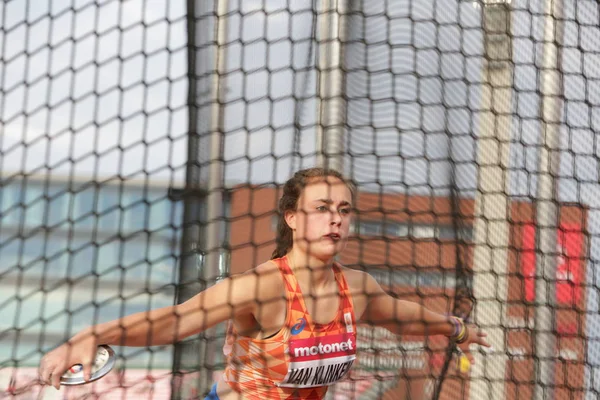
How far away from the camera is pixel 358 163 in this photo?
1.51 meters

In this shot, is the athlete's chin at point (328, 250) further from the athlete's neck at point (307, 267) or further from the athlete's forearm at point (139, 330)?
the athlete's forearm at point (139, 330)

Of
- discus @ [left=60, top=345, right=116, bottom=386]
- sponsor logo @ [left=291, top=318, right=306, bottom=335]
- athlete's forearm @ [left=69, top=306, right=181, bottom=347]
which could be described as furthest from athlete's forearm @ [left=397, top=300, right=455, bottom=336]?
discus @ [left=60, top=345, right=116, bottom=386]

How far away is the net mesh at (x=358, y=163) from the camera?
1.39 m

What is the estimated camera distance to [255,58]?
149cm

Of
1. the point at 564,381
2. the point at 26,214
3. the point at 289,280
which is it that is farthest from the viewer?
the point at 564,381

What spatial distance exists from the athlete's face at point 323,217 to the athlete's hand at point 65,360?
418mm

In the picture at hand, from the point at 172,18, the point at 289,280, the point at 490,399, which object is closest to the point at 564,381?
the point at 490,399

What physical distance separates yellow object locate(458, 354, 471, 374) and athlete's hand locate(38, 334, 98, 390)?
30.0 inches

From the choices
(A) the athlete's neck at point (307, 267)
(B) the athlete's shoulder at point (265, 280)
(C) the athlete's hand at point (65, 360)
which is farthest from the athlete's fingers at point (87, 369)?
(A) the athlete's neck at point (307, 267)

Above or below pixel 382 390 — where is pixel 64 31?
above

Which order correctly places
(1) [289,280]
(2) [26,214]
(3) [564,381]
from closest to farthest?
(1) [289,280]
(2) [26,214]
(3) [564,381]

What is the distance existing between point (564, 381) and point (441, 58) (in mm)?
738

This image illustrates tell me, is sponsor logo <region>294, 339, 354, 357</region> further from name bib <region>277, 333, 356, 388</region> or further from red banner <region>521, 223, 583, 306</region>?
red banner <region>521, 223, 583, 306</region>

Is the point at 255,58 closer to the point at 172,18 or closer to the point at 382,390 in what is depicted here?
the point at 172,18
